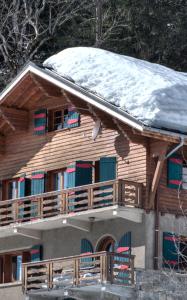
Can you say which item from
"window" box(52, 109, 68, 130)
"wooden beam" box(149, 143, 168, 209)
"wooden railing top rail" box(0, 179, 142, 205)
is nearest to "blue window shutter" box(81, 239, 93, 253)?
"wooden railing top rail" box(0, 179, 142, 205)

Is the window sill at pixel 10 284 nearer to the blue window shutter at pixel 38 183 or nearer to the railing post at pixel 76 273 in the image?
the blue window shutter at pixel 38 183

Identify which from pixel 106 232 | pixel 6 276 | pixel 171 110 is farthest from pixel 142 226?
pixel 6 276

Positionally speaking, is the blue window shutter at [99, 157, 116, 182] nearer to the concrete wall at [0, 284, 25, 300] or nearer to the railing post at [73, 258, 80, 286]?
the railing post at [73, 258, 80, 286]

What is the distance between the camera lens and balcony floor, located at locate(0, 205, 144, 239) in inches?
1407

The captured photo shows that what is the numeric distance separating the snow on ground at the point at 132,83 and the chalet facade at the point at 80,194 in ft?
2.07

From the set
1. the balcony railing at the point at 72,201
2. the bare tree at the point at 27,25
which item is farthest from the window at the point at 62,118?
the bare tree at the point at 27,25

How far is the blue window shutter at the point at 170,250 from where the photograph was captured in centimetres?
3606

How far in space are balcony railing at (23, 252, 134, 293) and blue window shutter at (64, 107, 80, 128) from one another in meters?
4.79

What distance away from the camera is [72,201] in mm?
37500

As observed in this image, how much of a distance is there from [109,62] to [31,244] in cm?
690

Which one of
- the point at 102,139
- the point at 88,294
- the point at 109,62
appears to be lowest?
the point at 88,294

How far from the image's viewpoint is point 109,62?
40.2m

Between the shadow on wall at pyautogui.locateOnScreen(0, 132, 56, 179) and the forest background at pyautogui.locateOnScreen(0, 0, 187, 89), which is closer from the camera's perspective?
the shadow on wall at pyautogui.locateOnScreen(0, 132, 56, 179)

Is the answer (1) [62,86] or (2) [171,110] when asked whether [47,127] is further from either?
(2) [171,110]
